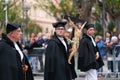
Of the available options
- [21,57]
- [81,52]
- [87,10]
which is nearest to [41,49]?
[81,52]

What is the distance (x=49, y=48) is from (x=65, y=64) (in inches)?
20.1

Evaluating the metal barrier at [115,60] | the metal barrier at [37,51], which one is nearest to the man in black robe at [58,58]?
the metal barrier at [115,60]

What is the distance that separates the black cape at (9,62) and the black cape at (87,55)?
375cm

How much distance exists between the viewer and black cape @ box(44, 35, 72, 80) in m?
10.6

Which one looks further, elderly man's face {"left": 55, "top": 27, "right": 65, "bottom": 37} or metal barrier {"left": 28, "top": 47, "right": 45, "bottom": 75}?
metal barrier {"left": 28, "top": 47, "right": 45, "bottom": 75}

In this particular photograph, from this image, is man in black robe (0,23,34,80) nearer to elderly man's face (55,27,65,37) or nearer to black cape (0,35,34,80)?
black cape (0,35,34,80)

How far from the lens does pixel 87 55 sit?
12.8m

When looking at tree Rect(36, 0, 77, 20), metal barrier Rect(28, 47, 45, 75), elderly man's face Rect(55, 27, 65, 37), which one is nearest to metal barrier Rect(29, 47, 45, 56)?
metal barrier Rect(28, 47, 45, 75)

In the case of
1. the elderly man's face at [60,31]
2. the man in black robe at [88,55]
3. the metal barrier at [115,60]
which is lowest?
the metal barrier at [115,60]

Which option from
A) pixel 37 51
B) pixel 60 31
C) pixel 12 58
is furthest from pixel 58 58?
pixel 37 51

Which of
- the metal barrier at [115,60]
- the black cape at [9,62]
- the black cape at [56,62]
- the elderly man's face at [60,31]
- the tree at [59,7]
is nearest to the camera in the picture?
the black cape at [9,62]

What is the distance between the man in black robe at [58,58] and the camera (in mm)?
10609

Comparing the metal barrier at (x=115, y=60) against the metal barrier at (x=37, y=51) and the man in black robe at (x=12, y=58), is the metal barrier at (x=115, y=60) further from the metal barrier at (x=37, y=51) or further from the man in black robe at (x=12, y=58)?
the man in black robe at (x=12, y=58)

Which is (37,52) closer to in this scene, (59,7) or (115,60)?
(115,60)
